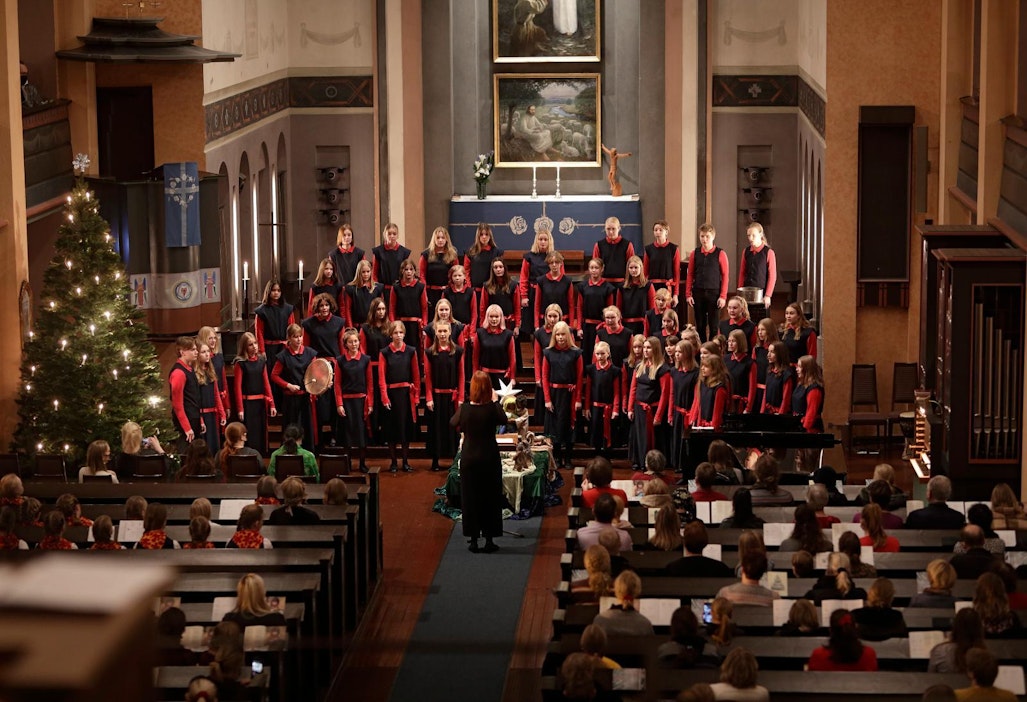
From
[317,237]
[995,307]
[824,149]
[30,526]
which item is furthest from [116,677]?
[317,237]

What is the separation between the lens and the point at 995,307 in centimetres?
1152

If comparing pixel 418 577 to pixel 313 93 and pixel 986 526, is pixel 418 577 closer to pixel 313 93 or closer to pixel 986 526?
pixel 986 526

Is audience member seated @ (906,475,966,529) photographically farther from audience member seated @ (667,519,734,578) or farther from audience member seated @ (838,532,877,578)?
audience member seated @ (667,519,734,578)

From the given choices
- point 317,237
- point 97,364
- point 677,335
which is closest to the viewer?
point 97,364

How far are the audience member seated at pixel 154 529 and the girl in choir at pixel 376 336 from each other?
227 inches

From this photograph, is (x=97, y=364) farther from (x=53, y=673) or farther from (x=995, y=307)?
(x=53, y=673)

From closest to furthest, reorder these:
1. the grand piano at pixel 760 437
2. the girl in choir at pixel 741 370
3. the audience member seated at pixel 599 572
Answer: the audience member seated at pixel 599 572 < the grand piano at pixel 760 437 < the girl in choir at pixel 741 370

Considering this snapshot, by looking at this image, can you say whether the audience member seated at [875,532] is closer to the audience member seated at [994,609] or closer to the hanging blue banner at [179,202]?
the audience member seated at [994,609]

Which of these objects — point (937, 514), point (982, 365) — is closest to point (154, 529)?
point (937, 514)

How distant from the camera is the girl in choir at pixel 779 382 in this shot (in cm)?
1332

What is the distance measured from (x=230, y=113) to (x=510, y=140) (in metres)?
6.17

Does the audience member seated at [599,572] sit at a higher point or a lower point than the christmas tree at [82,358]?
lower

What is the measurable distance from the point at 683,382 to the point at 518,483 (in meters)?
1.81

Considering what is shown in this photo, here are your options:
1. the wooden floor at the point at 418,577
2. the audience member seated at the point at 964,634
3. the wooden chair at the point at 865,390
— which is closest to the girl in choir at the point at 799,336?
the wooden floor at the point at 418,577
